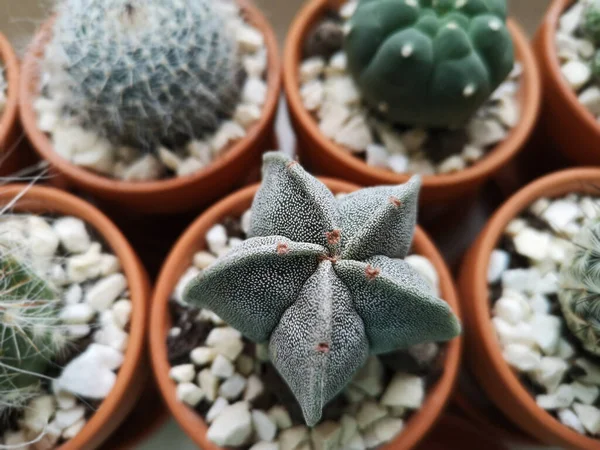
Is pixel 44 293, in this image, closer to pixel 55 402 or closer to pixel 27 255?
pixel 27 255

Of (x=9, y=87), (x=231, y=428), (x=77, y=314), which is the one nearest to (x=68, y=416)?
(x=77, y=314)

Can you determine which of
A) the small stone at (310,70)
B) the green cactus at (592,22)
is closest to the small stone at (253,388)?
the small stone at (310,70)

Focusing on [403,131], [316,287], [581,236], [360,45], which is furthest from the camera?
[403,131]

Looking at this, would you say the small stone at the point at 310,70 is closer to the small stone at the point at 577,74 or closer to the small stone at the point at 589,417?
the small stone at the point at 577,74

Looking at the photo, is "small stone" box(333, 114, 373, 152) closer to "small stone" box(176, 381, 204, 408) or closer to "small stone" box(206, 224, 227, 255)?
"small stone" box(206, 224, 227, 255)

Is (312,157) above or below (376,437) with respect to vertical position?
above

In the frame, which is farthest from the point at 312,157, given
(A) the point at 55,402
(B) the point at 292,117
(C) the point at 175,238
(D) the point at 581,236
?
(A) the point at 55,402
